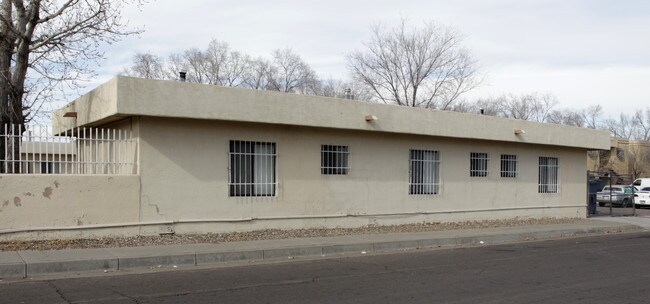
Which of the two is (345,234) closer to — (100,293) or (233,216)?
(233,216)

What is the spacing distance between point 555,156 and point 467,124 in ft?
19.8

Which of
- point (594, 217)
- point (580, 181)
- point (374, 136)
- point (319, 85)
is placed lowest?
point (594, 217)

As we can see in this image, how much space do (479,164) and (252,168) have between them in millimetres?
8660

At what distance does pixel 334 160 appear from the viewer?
15688mm

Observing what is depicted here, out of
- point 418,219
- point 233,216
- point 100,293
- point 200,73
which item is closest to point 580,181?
point 418,219

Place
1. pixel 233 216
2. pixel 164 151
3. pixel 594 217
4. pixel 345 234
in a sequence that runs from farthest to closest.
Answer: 1. pixel 594 217
2. pixel 345 234
3. pixel 233 216
4. pixel 164 151

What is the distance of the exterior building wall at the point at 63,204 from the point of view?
11133 millimetres

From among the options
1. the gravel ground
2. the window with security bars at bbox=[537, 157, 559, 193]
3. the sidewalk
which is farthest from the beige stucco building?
the window with security bars at bbox=[537, 157, 559, 193]

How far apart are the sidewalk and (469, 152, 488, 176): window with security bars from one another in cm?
273

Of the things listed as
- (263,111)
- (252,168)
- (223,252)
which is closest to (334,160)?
(252,168)

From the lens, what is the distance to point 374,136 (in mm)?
16453

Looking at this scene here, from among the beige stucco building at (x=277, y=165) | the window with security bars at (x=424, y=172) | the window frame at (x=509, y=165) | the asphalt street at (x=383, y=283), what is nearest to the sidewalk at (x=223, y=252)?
the asphalt street at (x=383, y=283)

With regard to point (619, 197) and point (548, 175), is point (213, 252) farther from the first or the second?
point (619, 197)

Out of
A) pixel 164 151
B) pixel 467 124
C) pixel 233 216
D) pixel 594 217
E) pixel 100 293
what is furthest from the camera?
pixel 594 217
